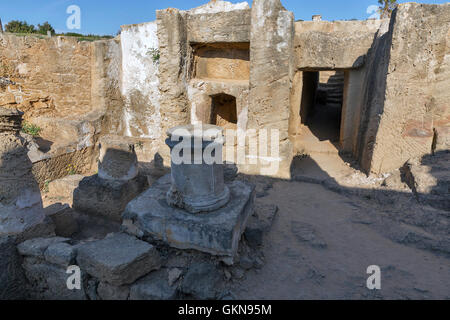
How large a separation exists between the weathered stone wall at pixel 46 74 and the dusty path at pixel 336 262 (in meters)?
6.84

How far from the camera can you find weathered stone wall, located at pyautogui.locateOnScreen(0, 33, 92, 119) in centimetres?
732

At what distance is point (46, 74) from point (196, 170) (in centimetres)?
684

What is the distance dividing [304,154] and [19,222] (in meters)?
6.27

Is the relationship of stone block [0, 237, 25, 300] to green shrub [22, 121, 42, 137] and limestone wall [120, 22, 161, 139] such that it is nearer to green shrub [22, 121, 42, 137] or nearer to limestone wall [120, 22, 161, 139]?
green shrub [22, 121, 42, 137]

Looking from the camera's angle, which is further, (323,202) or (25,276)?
(323,202)

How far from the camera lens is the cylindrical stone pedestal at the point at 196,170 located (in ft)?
10.9

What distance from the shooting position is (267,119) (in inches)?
251

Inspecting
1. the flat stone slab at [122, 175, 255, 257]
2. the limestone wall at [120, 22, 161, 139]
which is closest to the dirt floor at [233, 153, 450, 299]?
the flat stone slab at [122, 175, 255, 257]

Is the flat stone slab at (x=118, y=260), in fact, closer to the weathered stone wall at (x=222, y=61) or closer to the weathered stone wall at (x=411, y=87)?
the weathered stone wall at (x=411, y=87)

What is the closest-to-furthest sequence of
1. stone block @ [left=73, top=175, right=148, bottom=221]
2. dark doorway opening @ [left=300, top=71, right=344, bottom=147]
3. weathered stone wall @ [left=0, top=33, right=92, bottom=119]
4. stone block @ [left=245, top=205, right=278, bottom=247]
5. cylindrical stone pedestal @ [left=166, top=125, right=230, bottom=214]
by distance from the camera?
cylindrical stone pedestal @ [left=166, top=125, right=230, bottom=214] → stone block @ [left=245, top=205, right=278, bottom=247] → stone block @ [left=73, top=175, right=148, bottom=221] → weathered stone wall @ [left=0, top=33, right=92, bottom=119] → dark doorway opening @ [left=300, top=71, right=344, bottom=147]

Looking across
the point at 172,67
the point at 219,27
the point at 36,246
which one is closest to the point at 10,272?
the point at 36,246

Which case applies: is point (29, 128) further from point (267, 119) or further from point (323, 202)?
point (323, 202)

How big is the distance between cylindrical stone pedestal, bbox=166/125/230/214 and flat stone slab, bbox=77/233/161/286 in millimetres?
664

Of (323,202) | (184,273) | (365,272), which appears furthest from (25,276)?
(323,202)
